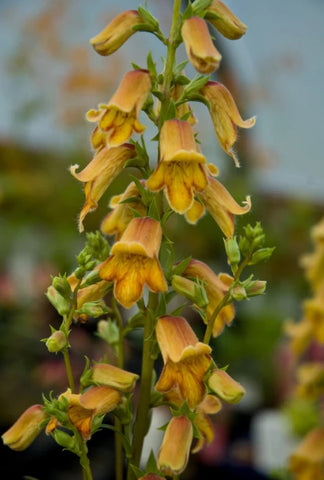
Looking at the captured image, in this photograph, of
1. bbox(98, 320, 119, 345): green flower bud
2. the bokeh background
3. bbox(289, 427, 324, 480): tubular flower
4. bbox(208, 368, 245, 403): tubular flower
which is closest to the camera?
bbox(208, 368, 245, 403): tubular flower

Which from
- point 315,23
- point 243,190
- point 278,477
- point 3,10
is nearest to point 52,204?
point 243,190

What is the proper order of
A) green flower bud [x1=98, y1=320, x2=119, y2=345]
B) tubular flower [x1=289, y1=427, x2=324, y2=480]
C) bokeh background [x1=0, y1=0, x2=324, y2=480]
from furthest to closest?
bokeh background [x1=0, y1=0, x2=324, y2=480], tubular flower [x1=289, y1=427, x2=324, y2=480], green flower bud [x1=98, y1=320, x2=119, y2=345]

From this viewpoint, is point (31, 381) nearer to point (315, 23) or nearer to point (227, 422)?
point (227, 422)

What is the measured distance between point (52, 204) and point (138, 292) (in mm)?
2038

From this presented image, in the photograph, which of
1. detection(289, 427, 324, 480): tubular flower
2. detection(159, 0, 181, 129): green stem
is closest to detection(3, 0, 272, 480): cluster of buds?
detection(159, 0, 181, 129): green stem

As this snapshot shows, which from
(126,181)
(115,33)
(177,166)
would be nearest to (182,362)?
(177,166)

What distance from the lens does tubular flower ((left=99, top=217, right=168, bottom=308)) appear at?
0.47 meters

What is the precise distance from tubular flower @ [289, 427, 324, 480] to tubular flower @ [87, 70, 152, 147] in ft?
2.21

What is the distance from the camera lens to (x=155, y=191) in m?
0.48

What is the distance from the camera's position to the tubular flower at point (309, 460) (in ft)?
3.30

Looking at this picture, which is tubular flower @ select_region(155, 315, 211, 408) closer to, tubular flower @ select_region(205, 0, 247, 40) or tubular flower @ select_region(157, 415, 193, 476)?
tubular flower @ select_region(157, 415, 193, 476)

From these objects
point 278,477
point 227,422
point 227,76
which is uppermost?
point 227,76

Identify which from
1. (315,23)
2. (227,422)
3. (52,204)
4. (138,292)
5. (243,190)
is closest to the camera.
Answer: (138,292)

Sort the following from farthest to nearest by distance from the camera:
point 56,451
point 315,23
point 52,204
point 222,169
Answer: point 315,23 < point 222,169 < point 52,204 < point 56,451
